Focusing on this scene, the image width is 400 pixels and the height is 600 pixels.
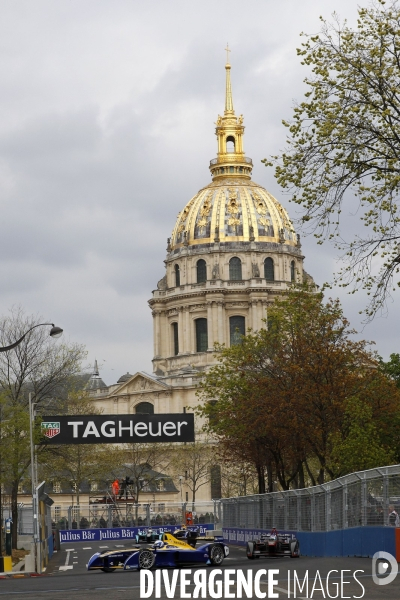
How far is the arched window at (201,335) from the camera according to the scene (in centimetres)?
14175

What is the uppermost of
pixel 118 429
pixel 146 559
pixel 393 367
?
pixel 393 367

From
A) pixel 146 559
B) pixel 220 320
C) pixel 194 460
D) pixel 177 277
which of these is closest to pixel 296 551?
pixel 146 559

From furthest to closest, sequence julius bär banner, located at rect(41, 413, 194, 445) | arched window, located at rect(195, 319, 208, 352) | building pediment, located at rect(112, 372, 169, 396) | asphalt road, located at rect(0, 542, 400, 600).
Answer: arched window, located at rect(195, 319, 208, 352) → building pediment, located at rect(112, 372, 169, 396) → julius bär banner, located at rect(41, 413, 194, 445) → asphalt road, located at rect(0, 542, 400, 600)

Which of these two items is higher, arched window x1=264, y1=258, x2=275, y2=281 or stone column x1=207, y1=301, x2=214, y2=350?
arched window x1=264, y1=258, x2=275, y2=281

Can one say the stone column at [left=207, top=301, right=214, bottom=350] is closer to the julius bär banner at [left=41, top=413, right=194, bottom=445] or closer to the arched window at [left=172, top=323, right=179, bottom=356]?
the arched window at [left=172, top=323, right=179, bottom=356]

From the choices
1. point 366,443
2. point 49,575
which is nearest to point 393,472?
point 49,575

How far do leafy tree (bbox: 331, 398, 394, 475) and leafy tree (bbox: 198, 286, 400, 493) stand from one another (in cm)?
89

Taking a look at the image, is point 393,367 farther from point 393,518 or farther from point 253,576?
point 253,576

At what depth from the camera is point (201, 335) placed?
14288 centimetres

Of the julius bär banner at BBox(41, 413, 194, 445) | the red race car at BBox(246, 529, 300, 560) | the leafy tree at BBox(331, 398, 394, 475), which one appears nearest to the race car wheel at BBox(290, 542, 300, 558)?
the red race car at BBox(246, 529, 300, 560)

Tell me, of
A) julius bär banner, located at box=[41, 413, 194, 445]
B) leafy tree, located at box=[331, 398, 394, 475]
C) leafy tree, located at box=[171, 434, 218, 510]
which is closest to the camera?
leafy tree, located at box=[331, 398, 394, 475]

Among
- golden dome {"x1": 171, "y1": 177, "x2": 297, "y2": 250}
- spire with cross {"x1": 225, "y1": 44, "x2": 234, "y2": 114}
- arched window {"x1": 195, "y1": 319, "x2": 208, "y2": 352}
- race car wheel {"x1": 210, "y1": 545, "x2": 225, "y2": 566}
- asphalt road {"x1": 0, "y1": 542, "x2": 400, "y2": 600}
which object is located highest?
spire with cross {"x1": 225, "y1": 44, "x2": 234, "y2": 114}

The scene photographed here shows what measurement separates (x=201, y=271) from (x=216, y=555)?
11467cm

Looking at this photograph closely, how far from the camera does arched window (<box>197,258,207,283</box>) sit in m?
146
